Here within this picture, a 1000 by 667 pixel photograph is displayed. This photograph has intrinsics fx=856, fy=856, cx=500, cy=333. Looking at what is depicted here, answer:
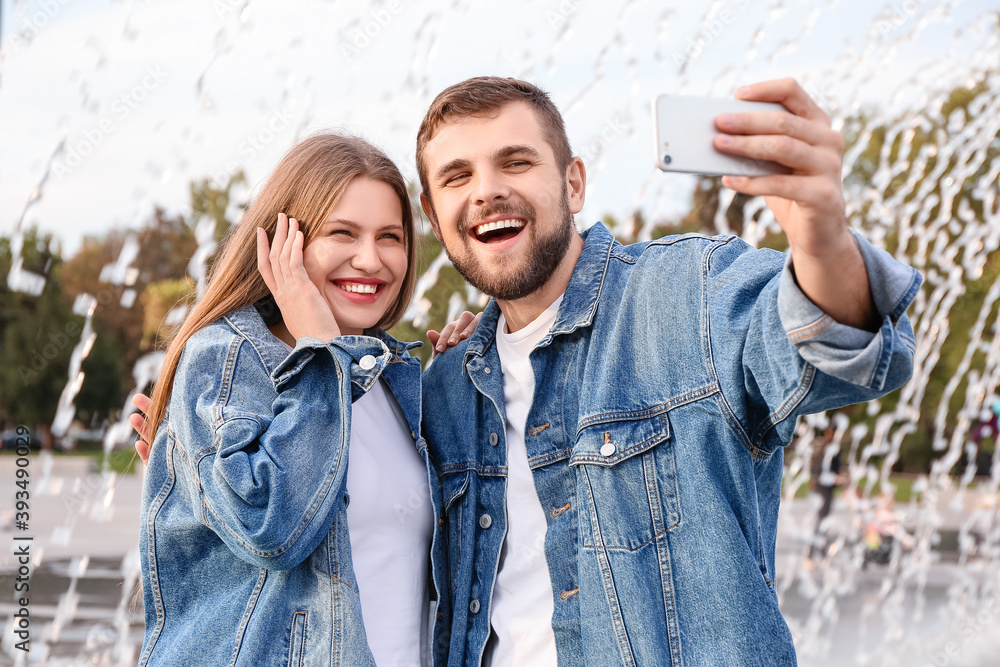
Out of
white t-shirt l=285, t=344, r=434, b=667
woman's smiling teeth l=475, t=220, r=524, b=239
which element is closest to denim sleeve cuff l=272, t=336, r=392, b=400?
white t-shirt l=285, t=344, r=434, b=667

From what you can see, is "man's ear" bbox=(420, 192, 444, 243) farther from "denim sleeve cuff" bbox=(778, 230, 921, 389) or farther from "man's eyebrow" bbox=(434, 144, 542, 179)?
"denim sleeve cuff" bbox=(778, 230, 921, 389)

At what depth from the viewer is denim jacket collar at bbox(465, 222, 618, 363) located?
246 centimetres

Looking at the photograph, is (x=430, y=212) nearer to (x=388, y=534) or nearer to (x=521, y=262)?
(x=521, y=262)

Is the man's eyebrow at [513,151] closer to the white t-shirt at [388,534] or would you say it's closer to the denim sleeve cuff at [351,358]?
the denim sleeve cuff at [351,358]

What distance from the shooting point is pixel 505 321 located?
2.78 metres

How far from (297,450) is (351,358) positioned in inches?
13.5

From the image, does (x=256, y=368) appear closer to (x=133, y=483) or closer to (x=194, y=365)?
(x=194, y=365)

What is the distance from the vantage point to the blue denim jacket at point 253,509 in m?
2.11

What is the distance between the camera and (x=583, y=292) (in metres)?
2.50

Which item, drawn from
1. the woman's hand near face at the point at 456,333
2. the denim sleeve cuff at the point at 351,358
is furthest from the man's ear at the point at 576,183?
the denim sleeve cuff at the point at 351,358

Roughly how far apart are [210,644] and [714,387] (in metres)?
1.45

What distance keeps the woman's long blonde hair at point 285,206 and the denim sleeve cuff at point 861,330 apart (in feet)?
4.93

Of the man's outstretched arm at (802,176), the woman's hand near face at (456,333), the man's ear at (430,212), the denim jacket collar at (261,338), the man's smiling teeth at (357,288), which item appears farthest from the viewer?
the woman's hand near face at (456,333)

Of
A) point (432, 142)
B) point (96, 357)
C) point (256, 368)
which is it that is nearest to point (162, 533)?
point (256, 368)
